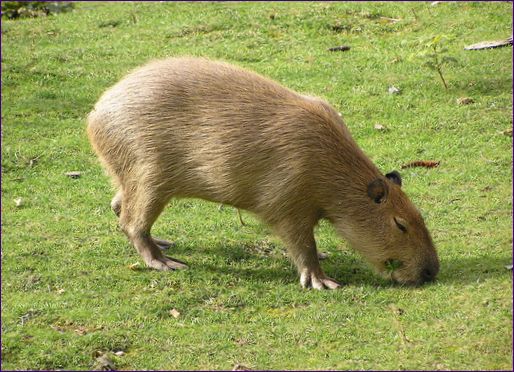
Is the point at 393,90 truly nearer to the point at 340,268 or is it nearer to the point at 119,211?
the point at 340,268

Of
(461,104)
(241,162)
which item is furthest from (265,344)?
(461,104)

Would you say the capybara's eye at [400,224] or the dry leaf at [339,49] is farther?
the dry leaf at [339,49]

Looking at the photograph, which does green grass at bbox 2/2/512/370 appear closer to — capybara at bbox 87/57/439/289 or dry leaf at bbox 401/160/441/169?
dry leaf at bbox 401/160/441/169

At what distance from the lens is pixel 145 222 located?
6414 millimetres

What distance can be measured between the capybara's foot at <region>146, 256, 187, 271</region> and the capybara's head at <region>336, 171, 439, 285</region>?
1197 millimetres

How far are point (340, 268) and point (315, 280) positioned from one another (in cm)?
46

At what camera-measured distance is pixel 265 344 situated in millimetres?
5273

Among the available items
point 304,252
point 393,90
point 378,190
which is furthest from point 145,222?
point 393,90

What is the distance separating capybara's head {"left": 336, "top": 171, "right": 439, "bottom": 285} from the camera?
5.93 metres

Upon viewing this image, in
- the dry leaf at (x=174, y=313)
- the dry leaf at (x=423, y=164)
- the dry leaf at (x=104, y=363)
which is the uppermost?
the dry leaf at (x=104, y=363)

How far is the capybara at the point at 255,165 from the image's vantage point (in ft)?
19.8

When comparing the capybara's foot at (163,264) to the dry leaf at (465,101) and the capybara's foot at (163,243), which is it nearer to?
the capybara's foot at (163,243)

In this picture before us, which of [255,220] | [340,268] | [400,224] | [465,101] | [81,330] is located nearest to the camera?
[81,330]

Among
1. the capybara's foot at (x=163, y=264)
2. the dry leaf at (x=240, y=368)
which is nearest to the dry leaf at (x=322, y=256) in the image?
the capybara's foot at (x=163, y=264)
